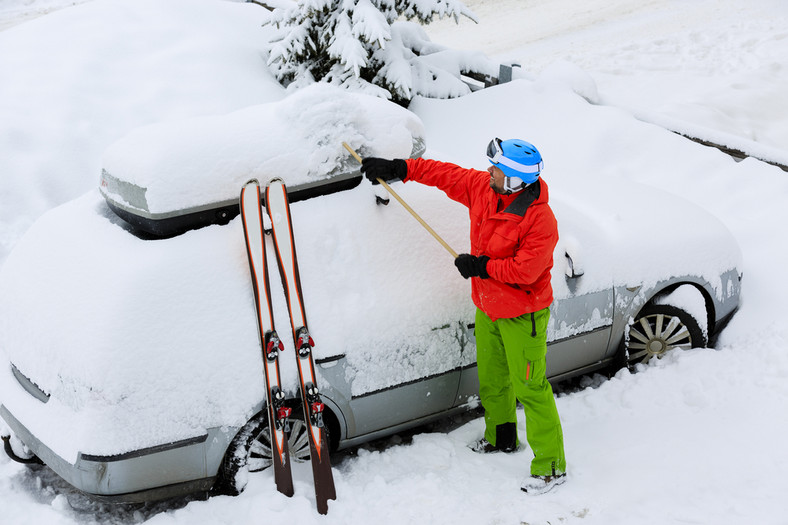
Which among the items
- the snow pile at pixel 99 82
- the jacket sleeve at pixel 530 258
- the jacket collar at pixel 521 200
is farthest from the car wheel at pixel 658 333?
the snow pile at pixel 99 82

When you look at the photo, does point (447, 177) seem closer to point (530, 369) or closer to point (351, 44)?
point (530, 369)

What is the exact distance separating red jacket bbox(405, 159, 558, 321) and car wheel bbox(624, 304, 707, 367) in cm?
109

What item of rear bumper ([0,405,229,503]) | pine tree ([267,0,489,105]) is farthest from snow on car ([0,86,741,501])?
pine tree ([267,0,489,105])

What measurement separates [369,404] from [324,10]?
5.29m

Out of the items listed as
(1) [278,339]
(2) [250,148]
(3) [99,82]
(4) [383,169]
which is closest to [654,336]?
(4) [383,169]

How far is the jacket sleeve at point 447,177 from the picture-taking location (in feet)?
11.4

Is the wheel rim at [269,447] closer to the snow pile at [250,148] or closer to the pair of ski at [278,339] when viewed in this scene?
the pair of ski at [278,339]

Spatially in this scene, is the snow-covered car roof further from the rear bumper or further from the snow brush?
the rear bumper

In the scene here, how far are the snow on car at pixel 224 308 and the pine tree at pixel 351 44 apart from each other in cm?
342

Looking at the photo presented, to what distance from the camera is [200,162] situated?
10.2ft

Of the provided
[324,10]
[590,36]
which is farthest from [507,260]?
[590,36]

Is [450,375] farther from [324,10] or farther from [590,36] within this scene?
[590,36]

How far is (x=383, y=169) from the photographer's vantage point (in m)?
3.34

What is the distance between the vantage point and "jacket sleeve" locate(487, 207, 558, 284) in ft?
10.2
